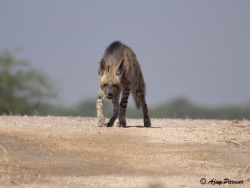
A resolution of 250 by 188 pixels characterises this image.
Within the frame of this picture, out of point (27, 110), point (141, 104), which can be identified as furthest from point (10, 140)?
point (27, 110)

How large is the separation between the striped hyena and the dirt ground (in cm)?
155

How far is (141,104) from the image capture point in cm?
1470

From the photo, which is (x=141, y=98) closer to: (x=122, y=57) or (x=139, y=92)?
(x=139, y=92)

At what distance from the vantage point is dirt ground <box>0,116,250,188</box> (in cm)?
764

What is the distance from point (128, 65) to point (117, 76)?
65 centimetres

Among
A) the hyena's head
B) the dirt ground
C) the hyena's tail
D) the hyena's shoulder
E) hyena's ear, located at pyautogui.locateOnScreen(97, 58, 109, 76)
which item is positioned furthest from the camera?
the hyena's tail

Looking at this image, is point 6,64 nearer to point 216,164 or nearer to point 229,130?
point 229,130

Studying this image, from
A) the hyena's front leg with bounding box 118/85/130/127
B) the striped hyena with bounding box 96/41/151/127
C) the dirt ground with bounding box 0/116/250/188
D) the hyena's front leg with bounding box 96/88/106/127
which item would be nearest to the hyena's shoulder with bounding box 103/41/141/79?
the striped hyena with bounding box 96/41/151/127

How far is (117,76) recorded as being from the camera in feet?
42.5

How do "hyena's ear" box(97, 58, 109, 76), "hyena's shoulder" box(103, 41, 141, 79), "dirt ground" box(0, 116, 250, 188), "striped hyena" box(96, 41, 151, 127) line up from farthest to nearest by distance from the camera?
"hyena's shoulder" box(103, 41, 141, 79), "hyena's ear" box(97, 58, 109, 76), "striped hyena" box(96, 41, 151, 127), "dirt ground" box(0, 116, 250, 188)

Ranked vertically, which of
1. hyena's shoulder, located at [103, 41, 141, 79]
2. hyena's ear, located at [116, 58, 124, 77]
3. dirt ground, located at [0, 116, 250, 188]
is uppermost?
hyena's shoulder, located at [103, 41, 141, 79]

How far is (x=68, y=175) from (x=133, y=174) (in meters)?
1.02

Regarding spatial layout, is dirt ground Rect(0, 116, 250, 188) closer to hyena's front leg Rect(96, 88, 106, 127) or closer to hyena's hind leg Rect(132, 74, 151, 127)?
hyena's front leg Rect(96, 88, 106, 127)

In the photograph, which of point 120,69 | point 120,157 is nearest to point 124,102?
point 120,69
